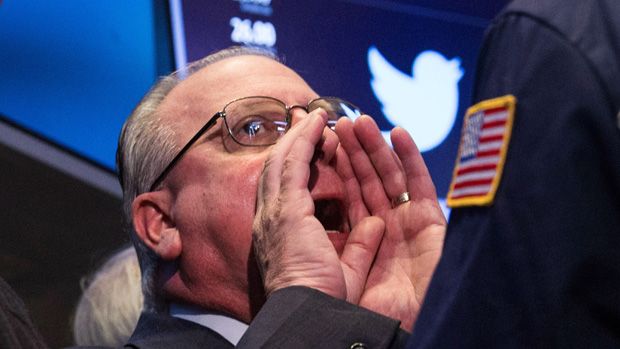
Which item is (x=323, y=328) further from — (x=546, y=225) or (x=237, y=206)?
(x=546, y=225)

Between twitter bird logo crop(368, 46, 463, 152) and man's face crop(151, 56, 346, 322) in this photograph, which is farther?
twitter bird logo crop(368, 46, 463, 152)

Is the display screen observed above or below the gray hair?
above

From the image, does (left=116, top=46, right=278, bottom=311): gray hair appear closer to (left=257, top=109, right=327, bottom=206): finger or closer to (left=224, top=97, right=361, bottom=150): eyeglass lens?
(left=224, top=97, right=361, bottom=150): eyeglass lens

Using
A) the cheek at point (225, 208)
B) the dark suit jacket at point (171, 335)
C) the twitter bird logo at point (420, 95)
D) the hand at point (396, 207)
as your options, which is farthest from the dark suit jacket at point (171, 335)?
the twitter bird logo at point (420, 95)

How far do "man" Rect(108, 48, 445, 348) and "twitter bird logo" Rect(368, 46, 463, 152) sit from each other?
0.75 meters

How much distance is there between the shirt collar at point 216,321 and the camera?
143 cm

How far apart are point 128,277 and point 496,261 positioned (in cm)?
155

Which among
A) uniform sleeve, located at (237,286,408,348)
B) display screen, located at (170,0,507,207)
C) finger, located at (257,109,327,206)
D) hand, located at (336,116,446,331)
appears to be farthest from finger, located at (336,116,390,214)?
display screen, located at (170,0,507,207)

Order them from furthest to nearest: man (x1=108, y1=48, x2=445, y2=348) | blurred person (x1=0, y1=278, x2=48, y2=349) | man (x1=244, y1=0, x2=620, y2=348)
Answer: man (x1=108, y1=48, x2=445, y2=348) < blurred person (x1=0, y1=278, x2=48, y2=349) < man (x1=244, y1=0, x2=620, y2=348)

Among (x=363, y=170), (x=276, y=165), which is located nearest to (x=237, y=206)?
(x=276, y=165)

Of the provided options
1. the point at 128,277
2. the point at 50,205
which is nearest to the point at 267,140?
the point at 128,277

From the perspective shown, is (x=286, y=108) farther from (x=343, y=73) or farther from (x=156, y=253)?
(x=343, y=73)

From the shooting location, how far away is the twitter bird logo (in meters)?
2.40

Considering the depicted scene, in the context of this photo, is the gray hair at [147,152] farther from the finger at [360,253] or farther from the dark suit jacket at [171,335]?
the finger at [360,253]
